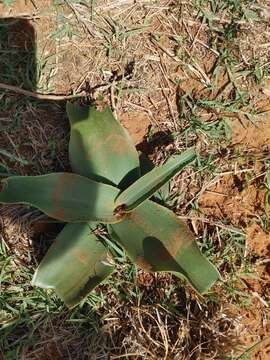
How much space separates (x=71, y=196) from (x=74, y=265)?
0.21 metres

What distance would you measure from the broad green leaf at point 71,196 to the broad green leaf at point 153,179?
0.07 metres

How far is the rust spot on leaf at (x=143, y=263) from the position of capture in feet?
6.07

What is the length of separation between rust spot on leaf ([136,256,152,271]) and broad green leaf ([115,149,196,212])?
0.15 meters

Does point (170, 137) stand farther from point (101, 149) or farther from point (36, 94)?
point (36, 94)

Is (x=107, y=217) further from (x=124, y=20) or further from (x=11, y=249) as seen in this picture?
(x=124, y=20)

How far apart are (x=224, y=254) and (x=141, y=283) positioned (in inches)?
11.6

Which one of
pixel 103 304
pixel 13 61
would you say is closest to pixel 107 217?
pixel 103 304

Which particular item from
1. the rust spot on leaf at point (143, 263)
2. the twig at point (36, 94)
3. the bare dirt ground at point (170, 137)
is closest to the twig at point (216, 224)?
the bare dirt ground at point (170, 137)

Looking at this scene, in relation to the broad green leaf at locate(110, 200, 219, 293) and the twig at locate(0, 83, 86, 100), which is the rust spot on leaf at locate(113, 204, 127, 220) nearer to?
the broad green leaf at locate(110, 200, 219, 293)

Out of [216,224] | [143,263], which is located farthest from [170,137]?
[143,263]

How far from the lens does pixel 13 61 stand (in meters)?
2.37

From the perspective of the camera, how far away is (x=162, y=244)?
1.90 metres

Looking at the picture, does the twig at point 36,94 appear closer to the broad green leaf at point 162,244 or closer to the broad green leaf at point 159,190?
the broad green leaf at point 159,190

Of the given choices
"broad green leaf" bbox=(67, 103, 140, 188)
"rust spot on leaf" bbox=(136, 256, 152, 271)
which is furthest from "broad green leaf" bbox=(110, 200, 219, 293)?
"broad green leaf" bbox=(67, 103, 140, 188)
